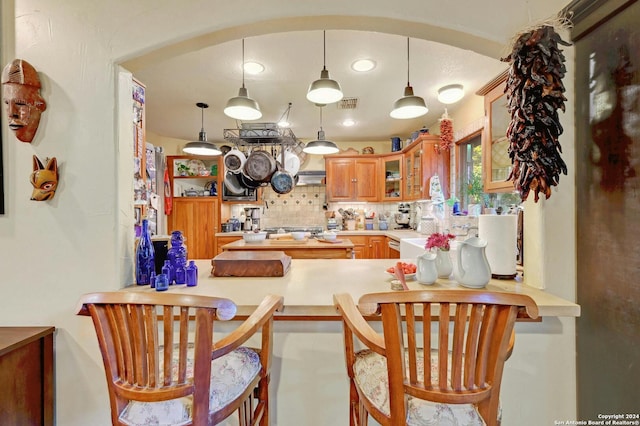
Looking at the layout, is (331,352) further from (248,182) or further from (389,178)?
(389,178)

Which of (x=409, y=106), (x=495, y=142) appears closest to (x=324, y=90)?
(x=409, y=106)

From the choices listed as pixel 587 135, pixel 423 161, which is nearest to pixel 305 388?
pixel 587 135

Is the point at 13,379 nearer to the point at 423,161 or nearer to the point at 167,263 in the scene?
the point at 167,263

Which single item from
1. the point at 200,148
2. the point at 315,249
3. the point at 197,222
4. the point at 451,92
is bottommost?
the point at 315,249

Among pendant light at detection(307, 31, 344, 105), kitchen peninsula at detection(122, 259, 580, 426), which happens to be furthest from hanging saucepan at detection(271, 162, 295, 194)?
kitchen peninsula at detection(122, 259, 580, 426)

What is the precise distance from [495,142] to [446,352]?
68.8 inches

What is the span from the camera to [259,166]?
10.9 ft

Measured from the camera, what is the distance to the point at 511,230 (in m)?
1.29

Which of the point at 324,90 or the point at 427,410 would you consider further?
the point at 324,90

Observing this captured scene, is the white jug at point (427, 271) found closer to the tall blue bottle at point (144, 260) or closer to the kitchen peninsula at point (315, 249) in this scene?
the tall blue bottle at point (144, 260)

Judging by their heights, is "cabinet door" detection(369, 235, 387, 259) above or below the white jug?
below

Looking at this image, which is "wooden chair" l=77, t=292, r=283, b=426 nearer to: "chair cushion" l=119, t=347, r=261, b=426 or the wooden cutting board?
"chair cushion" l=119, t=347, r=261, b=426

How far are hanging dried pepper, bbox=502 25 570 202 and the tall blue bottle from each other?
1.61 metres

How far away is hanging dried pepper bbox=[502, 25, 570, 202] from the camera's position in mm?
1034
